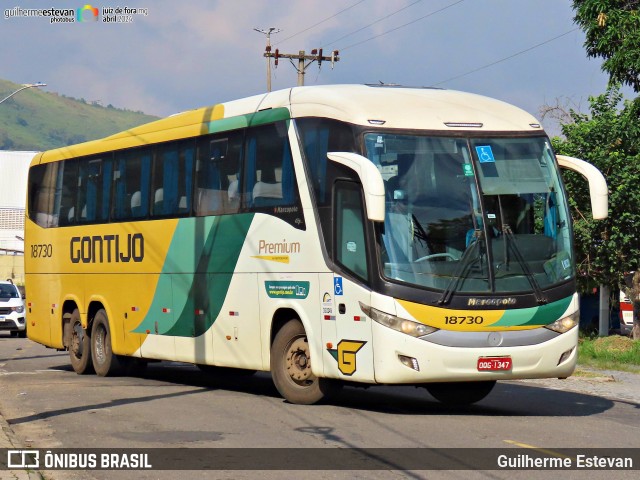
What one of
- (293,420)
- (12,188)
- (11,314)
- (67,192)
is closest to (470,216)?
(293,420)

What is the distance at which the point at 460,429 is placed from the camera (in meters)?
12.7

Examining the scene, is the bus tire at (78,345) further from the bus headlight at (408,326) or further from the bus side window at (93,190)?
the bus headlight at (408,326)

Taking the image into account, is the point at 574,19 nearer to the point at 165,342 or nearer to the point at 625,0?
the point at 625,0

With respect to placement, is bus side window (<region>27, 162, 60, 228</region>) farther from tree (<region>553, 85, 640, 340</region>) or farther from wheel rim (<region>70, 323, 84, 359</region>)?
tree (<region>553, 85, 640, 340</region>)

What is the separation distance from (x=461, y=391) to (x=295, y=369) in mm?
2180

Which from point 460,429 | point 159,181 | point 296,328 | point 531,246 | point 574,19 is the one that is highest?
point 574,19

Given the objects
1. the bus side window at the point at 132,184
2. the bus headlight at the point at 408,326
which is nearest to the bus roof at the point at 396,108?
the bus headlight at the point at 408,326

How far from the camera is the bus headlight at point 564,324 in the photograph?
14.0 metres

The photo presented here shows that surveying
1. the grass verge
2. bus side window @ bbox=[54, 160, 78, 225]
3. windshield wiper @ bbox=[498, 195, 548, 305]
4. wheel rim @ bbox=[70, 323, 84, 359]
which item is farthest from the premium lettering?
the grass verge

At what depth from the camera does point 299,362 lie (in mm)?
15133

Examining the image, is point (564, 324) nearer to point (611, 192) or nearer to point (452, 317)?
point (452, 317)

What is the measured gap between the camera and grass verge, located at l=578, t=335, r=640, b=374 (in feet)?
77.6

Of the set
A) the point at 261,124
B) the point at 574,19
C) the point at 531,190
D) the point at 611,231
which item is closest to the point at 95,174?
the point at 261,124

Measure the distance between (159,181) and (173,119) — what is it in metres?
0.97
